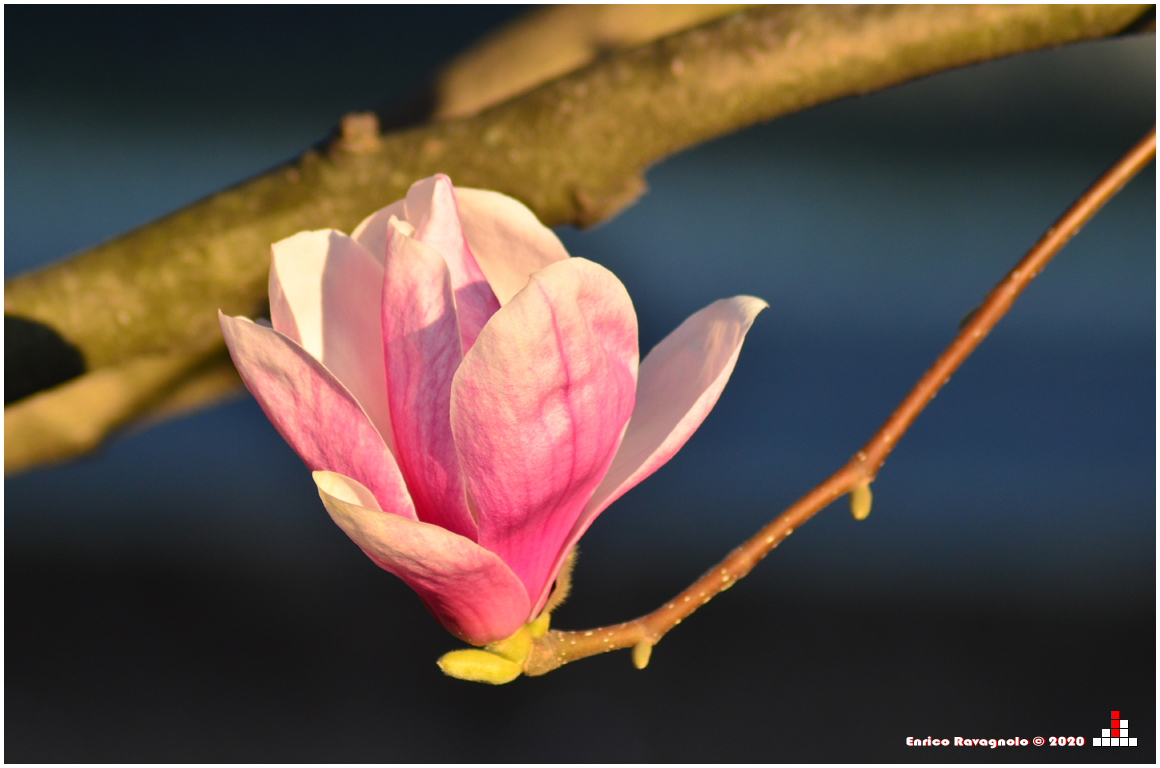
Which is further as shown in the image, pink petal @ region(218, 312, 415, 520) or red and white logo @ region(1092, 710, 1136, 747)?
red and white logo @ region(1092, 710, 1136, 747)

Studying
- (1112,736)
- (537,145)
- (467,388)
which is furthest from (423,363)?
(1112,736)

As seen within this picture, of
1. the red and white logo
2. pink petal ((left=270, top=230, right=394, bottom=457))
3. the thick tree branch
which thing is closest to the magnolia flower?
pink petal ((left=270, top=230, right=394, bottom=457))

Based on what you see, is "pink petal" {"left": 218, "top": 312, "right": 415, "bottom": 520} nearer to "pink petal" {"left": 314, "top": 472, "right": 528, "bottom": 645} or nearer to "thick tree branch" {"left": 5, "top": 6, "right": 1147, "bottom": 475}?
"pink petal" {"left": 314, "top": 472, "right": 528, "bottom": 645}

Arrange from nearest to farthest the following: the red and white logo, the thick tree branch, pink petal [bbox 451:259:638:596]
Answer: pink petal [bbox 451:259:638:596], the thick tree branch, the red and white logo

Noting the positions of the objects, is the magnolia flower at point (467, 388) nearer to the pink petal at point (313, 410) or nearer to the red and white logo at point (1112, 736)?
the pink petal at point (313, 410)

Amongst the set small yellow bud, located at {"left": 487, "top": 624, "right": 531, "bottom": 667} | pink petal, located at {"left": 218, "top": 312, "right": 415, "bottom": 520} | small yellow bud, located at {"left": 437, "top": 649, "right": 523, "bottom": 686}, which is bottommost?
small yellow bud, located at {"left": 437, "top": 649, "right": 523, "bottom": 686}

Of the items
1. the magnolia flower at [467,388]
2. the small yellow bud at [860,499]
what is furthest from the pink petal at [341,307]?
the small yellow bud at [860,499]

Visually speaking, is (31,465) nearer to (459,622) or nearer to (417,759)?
(459,622)

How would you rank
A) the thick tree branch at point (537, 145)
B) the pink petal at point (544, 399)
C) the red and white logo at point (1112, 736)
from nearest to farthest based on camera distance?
the pink petal at point (544, 399)
the thick tree branch at point (537, 145)
the red and white logo at point (1112, 736)
